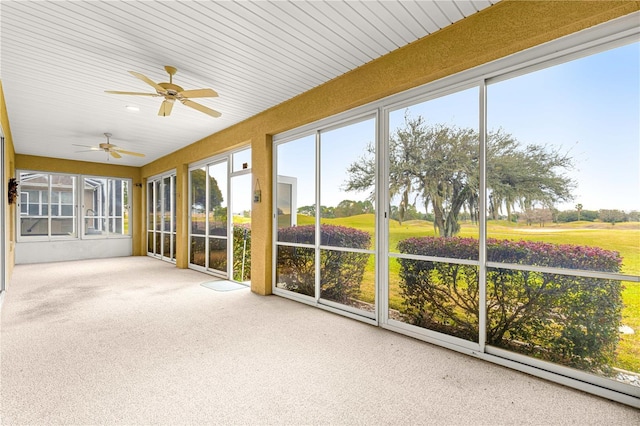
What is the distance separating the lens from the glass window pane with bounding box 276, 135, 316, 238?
4227 mm

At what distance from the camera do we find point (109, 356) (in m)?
2.63

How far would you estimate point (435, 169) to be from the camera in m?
3.01

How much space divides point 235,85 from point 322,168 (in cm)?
143

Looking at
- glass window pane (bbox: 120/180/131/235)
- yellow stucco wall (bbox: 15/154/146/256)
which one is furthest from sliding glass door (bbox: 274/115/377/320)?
glass window pane (bbox: 120/180/131/235)

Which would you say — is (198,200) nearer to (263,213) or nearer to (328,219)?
(263,213)

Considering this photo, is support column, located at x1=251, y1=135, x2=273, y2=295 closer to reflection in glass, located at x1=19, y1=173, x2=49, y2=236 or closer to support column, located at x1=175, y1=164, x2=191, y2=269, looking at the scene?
support column, located at x1=175, y1=164, x2=191, y2=269

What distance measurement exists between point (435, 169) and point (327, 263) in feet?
5.80

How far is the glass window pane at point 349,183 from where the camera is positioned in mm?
3539

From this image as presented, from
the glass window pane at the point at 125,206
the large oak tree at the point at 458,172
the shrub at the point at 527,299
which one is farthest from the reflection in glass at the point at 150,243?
the shrub at the point at 527,299

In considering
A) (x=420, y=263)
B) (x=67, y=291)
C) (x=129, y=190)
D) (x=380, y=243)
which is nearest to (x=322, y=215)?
(x=380, y=243)

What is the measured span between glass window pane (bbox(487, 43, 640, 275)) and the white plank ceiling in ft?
2.76

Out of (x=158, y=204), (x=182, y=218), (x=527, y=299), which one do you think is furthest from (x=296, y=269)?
(x=158, y=204)

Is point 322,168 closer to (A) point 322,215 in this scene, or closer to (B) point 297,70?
(A) point 322,215

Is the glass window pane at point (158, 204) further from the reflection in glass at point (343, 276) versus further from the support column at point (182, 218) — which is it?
the reflection in glass at point (343, 276)
